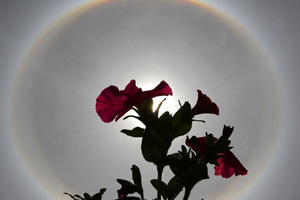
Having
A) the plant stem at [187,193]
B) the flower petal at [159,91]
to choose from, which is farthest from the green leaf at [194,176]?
the flower petal at [159,91]

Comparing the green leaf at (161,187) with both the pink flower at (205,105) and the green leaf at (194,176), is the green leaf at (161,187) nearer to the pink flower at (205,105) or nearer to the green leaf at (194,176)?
the green leaf at (194,176)

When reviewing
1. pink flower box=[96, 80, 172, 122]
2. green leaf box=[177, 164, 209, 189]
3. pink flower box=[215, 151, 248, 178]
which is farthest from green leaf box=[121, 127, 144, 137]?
pink flower box=[215, 151, 248, 178]

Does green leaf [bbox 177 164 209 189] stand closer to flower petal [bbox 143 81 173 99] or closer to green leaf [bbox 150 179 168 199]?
green leaf [bbox 150 179 168 199]

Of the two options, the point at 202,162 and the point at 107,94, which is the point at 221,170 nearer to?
the point at 202,162

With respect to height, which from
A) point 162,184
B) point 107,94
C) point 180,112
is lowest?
point 162,184

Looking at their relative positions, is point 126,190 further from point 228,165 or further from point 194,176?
point 228,165

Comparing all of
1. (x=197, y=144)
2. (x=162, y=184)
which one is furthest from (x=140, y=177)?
(x=197, y=144)
